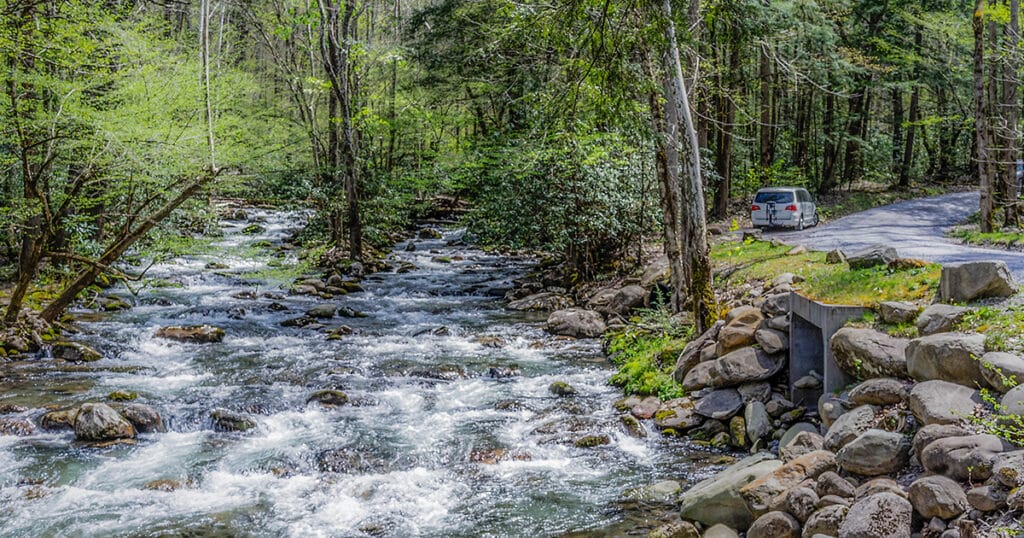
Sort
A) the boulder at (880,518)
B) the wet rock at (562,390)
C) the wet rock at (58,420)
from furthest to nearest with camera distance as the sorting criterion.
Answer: the wet rock at (562,390) → the wet rock at (58,420) → the boulder at (880,518)

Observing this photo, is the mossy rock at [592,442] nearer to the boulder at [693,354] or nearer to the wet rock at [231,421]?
the boulder at [693,354]

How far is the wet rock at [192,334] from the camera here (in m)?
13.5

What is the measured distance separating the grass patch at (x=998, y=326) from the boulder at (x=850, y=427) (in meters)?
1.08

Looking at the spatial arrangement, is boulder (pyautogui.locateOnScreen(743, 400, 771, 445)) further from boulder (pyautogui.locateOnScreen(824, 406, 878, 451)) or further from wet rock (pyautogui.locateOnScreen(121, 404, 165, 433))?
wet rock (pyautogui.locateOnScreen(121, 404, 165, 433))

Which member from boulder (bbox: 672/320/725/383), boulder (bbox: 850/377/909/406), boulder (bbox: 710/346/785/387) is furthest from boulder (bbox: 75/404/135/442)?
boulder (bbox: 850/377/909/406)

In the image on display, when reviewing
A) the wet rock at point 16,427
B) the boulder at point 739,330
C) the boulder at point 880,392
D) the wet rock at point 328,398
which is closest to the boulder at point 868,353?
the boulder at point 880,392

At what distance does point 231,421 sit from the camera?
903 cm

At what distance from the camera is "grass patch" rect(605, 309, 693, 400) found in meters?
9.94

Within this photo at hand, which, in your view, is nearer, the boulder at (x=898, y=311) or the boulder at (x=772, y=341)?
the boulder at (x=898, y=311)

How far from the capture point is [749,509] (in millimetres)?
5789

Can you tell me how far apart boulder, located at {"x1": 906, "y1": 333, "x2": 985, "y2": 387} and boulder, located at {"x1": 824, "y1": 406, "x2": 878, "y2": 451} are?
0.52 meters

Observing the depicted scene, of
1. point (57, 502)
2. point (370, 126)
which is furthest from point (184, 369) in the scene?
point (370, 126)

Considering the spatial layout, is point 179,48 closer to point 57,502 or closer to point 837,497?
point 57,502

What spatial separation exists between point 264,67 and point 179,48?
19.4m
